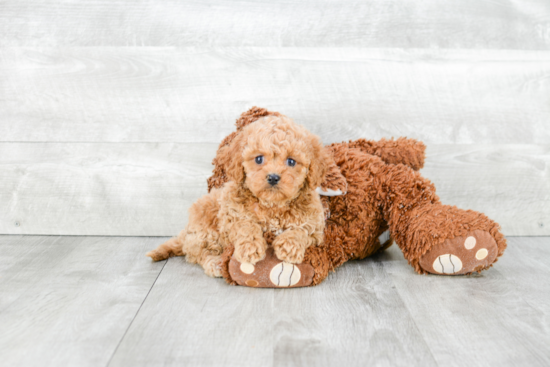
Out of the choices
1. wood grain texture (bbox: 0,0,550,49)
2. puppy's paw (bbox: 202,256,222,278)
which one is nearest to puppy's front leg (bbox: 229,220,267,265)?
puppy's paw (bbox: 202,256,222,278)

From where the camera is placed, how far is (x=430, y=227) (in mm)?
1087

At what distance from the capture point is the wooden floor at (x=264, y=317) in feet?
2.66

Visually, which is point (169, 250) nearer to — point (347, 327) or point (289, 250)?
point (289, 250)

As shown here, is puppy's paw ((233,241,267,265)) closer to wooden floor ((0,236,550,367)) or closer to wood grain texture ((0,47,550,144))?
wooden floor ((0,236,550,367))

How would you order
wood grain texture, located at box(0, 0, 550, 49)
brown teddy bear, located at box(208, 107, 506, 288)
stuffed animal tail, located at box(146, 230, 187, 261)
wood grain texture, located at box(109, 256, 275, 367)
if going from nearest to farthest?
wood grain texture, located at box(109, 256, 275, 367), brown teddy bear, located at box(208, 107, 506, 288), stuffed animal tail, located at box(146, 230, 187, 261), wood grain texture, located at box(0, 0, 550, 49)

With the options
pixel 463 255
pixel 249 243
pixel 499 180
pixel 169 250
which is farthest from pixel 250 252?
pixel 499 180

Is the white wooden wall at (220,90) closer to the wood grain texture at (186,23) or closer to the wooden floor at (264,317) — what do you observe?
the wood grain texture at (186,23)

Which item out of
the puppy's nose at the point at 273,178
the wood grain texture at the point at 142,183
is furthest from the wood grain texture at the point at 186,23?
the puppy's nose at the point at 273,178

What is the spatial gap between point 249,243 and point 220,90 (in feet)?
1.91

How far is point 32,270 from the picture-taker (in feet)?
3.90

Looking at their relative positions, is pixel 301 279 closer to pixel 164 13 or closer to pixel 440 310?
pixel 440 310

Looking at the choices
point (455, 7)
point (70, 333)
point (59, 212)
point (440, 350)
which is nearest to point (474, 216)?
point (440, 350)

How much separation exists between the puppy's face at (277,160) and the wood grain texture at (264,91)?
406 millimetres

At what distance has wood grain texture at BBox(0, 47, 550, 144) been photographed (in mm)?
1383
